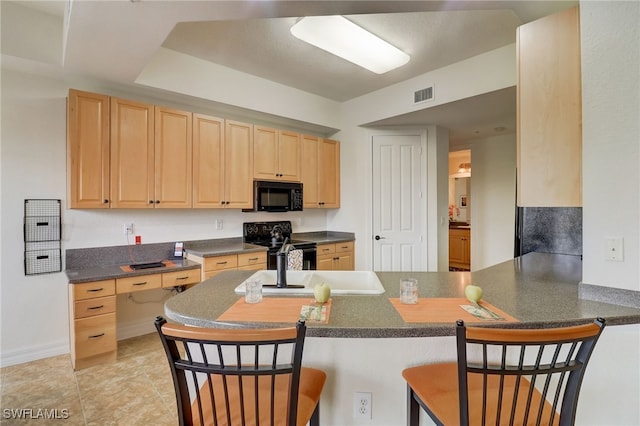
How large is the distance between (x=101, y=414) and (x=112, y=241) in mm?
1585

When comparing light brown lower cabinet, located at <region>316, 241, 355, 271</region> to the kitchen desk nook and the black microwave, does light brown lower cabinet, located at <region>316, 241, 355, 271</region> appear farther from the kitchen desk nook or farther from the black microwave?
the kitchen desk nook

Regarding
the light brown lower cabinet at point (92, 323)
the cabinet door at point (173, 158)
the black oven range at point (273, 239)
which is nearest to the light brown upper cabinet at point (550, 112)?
the black oven range at point (273, 239)

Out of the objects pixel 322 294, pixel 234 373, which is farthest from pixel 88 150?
pixel 234 373

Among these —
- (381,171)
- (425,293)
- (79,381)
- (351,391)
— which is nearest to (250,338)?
(351,391)

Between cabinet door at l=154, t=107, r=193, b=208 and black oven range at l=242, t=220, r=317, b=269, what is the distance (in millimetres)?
939

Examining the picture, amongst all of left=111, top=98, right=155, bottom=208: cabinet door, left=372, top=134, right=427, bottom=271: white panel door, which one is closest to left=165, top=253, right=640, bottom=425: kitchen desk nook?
left=111, top=98, right=155, bottom=208: cabinet door

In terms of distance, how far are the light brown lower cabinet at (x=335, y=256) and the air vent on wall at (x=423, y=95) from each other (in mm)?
2033

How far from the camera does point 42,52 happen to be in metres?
2.44

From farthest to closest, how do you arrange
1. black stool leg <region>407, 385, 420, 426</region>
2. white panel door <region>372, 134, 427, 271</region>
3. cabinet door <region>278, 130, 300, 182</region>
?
1. white panel door <region>372, 134, 427, 271</region>
2. cabinet door <region>278, 130, 300, 182</region>
3. black stool leg <region>407, 385, 420, 426</region>

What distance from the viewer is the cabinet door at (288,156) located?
3.85 meters

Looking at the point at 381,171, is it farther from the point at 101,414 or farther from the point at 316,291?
the point at 101,414

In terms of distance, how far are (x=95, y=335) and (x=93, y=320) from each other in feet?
0.41

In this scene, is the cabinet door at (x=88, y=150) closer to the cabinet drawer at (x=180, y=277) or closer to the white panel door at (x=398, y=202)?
the cabinet drawer at (x=180, y=277)

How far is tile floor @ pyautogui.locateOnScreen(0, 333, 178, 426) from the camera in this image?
191cm
